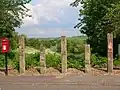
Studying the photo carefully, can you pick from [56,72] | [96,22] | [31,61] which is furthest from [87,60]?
[96,22]

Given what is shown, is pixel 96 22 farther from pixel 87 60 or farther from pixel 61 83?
pixel 61 83

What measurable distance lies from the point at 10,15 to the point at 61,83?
1161 cm

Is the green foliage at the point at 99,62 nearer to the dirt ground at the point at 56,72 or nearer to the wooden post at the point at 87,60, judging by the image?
the dirt ground at the point at 56,72

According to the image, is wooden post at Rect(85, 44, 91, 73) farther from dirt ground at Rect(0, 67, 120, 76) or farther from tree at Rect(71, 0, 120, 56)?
tree at Rect(71, 0, 120, 56)

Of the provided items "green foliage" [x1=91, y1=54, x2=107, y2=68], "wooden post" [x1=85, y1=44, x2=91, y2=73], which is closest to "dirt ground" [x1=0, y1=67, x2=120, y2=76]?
"wooden post" [x1=85, y1=44, x2=91, y2=73]

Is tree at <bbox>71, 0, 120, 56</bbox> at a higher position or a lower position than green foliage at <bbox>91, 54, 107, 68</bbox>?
higher

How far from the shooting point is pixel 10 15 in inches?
1045

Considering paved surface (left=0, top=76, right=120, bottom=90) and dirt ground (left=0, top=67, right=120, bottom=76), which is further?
dirt ground (left=0, top=67, right=120, bottom=76)

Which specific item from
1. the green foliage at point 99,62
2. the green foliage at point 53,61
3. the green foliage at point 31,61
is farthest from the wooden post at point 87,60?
the green foliage at point 31,61

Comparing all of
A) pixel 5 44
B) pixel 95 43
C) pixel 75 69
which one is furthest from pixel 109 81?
pixel 95 43

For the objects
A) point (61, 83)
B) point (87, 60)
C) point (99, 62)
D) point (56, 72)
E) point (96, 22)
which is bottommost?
point (61, 83)

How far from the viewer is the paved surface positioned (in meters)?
14.8

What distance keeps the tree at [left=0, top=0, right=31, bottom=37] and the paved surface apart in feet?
26.3

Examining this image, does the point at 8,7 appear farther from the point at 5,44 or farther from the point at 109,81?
the point at 109,81
